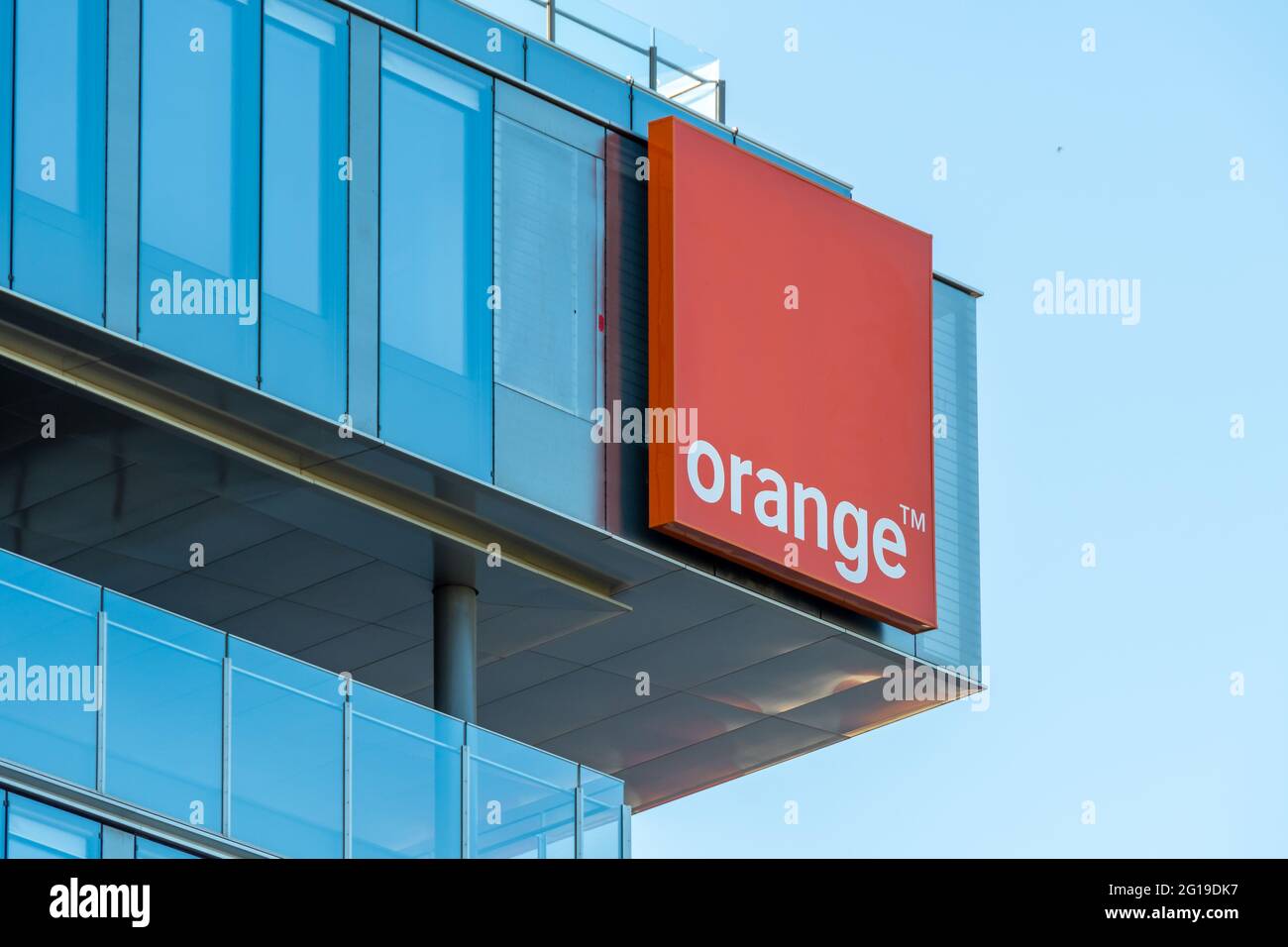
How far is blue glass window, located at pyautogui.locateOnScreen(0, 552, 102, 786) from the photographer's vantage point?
22047mm

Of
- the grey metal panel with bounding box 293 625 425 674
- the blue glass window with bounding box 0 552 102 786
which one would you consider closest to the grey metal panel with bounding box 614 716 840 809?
the grey metal panel with bounding box 293 625 425 674

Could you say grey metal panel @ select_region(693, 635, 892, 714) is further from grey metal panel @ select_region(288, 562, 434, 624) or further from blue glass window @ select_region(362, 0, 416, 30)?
blue glass window @ select_region(362, 0, 416, 30)

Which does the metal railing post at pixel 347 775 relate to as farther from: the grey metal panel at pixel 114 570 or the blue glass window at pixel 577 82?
the blue glass window at pixel 577 82

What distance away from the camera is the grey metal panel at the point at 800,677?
33.6 meters

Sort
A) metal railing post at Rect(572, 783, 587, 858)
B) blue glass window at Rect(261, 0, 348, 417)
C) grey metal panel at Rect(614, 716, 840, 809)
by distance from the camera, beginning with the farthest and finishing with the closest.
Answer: grey metal panel at Rect(614, 716, 840, 809), blue glass window at Rect(261, 0, 348, 417), metal railing post at Rect(572, 783, 587, 858)

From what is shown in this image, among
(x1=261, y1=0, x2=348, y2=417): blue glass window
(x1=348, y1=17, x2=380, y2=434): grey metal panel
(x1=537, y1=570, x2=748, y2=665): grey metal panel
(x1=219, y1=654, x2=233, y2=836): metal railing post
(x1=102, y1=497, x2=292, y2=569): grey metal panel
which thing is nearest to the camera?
(x1=219, y1=654, x2=233, y2=836): metal railing post

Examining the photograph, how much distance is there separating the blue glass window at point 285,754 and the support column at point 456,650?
209 inches

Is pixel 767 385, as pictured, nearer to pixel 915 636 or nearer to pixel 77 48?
pixel 915 636

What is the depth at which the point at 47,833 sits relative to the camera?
22.2 metres

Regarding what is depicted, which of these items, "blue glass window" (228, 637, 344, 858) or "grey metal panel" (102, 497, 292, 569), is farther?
"grey metal panel" (102, 497, 292, 569)

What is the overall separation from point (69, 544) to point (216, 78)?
5170 mm

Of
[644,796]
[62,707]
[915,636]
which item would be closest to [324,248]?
[62,707]

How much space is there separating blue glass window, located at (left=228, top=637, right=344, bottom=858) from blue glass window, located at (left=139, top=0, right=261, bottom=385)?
3354 mm

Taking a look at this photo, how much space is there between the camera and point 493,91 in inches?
1185
